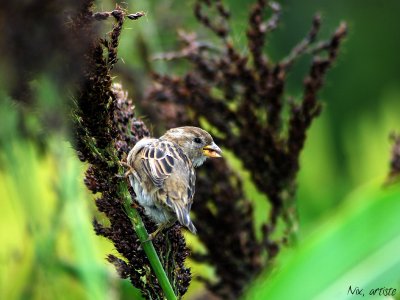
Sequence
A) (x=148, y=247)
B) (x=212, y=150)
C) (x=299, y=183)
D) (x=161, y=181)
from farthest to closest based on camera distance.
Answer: (x=299, y=183) → (x=212, y=150) → (x=161, y=181) → (x=148, y=247)

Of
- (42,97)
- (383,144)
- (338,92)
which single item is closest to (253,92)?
(42,97)

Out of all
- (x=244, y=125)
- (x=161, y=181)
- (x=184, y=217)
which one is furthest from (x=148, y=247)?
(x=244, y=125)

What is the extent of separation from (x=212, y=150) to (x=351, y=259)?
1212mm

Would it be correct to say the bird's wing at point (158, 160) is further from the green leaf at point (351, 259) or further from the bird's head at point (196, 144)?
the green leaf at point (351, 259)

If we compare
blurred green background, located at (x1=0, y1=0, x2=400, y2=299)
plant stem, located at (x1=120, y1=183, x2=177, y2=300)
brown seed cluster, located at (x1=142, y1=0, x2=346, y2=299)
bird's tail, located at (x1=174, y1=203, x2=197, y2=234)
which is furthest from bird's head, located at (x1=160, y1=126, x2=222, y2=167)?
plant stem, located at (x1=120, y1=183, x2=177, y2=300)

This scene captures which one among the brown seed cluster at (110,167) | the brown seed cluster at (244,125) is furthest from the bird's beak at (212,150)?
the brown seed cluster at (110,167)

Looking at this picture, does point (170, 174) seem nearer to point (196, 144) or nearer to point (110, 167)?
point (196, 144)

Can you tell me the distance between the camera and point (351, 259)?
2217mm

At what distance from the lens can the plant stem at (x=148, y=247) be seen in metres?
2.15

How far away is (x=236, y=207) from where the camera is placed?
3.51 meters

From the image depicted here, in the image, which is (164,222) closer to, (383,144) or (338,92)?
A: (383,144)

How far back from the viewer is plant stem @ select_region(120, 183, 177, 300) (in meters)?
2.15

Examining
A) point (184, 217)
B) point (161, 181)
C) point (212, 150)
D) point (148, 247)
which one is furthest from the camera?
point (212, 150)

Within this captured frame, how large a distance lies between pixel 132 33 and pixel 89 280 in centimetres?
229
